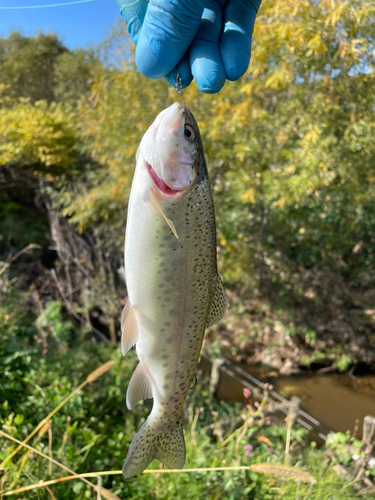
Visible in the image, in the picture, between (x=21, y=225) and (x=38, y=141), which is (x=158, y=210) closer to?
(x=38, y=141)

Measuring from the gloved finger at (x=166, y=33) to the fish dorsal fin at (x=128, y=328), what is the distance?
107 cm

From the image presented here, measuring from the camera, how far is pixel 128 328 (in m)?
1.41

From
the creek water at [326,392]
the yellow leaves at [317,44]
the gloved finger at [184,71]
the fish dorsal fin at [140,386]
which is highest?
the yellow leaves at [317,44]

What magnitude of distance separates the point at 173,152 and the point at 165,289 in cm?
Result: 53

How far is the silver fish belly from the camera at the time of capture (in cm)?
135

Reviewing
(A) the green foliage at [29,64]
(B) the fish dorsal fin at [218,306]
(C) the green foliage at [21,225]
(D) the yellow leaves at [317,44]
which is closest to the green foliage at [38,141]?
(C) the green foliage at [21,225]

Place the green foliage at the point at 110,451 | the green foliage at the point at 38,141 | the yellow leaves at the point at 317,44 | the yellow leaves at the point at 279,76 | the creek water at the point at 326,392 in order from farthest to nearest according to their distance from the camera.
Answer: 1. the green foliage at the point at 38,141
2. the creek water at the point at 326,392
3. the yellow leaves at the point at 279,76
4. the yellow leaves at the point at 317,44
5. the green foliage at the point at 110,451

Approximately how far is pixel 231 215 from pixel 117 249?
2483 millimetres

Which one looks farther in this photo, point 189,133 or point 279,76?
point 279,76

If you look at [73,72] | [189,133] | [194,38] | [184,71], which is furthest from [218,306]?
[73,72]

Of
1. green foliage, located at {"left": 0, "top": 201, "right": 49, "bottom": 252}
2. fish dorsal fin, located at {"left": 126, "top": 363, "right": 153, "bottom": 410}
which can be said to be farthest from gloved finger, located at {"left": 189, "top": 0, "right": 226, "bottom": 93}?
green foliage, located at {"left": 0, "top": 201, "right": 49, "bottom": 252}

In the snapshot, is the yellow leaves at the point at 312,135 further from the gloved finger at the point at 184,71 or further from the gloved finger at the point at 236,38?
the gloved finger at the point at 184,71

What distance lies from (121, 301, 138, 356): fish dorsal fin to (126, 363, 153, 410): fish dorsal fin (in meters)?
0.13

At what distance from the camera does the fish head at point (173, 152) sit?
4.33 feet
